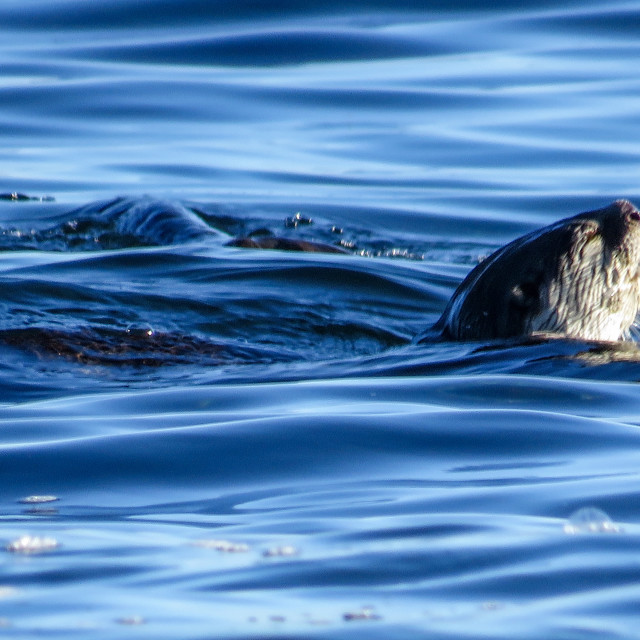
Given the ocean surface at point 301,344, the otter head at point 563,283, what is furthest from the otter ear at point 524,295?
the ocean surface at point 301,344

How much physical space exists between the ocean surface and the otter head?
0.73ft

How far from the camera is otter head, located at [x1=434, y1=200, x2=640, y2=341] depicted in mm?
6066

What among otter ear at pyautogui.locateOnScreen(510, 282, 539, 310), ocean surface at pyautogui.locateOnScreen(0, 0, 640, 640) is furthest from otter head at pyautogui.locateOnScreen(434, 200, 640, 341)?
ocean surface at pyautogui.locateOnScreen(0, 0, 640, 640)

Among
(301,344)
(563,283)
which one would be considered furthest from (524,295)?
(301,344)

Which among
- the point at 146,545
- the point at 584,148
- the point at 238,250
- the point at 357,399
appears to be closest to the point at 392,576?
the point at 146,545

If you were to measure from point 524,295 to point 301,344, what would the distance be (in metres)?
1.45

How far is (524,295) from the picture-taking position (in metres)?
6.09

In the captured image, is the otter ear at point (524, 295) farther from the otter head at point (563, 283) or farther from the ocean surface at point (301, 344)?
the ocean surface at point (301, 344)

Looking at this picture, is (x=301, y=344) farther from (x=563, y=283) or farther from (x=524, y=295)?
(x=563, y=283)

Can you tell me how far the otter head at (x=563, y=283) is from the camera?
239 inches

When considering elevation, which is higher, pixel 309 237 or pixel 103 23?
pixel 103 23

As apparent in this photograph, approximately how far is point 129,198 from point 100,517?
7.40 meters

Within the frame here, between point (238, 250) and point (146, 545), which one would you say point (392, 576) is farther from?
point (238, 250)

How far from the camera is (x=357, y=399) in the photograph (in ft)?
16.4
